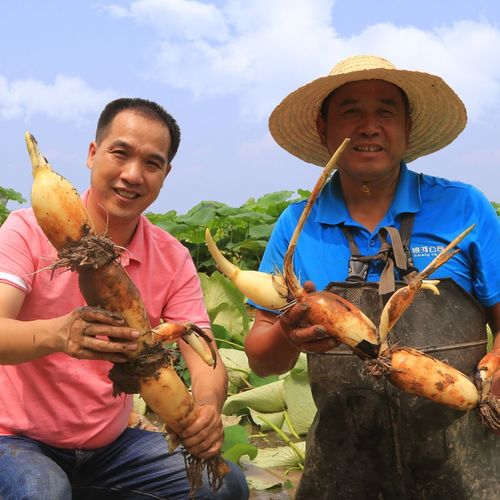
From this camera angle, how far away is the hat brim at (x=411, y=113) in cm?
218

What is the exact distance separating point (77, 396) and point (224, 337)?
7.00 ft

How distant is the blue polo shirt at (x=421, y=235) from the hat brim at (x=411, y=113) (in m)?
0.23

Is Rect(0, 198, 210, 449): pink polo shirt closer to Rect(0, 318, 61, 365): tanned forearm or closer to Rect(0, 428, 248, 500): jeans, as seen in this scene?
Rect(0, 428, 248, 500): jeans

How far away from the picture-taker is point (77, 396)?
7.13ft

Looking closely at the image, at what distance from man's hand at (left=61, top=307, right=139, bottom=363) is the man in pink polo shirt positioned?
0.43 feet

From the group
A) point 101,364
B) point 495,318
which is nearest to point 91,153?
point 101,364

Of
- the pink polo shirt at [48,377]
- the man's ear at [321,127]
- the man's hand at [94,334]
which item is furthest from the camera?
the man's ear at [321,127]

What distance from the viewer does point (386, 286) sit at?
6.41 feet

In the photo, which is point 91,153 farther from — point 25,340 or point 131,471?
point 131,471

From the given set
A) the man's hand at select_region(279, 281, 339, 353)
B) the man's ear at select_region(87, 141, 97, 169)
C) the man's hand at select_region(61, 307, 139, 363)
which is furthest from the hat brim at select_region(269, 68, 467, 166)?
the man's hand at select_region(61, 307, 139, 363)

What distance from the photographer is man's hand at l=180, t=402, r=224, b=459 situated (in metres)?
1.94

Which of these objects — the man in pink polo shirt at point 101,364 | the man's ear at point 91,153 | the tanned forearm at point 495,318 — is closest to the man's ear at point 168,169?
the man in pink polo shirt at point 101,364

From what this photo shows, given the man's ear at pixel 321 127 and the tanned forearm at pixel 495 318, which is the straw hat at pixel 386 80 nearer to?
the man's ear at pixel 321 127

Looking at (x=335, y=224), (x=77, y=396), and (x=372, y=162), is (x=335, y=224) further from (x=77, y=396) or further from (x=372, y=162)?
(x=77, y=396)
